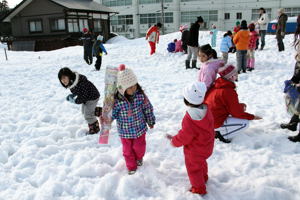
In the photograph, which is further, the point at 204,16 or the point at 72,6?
the point at 204,16

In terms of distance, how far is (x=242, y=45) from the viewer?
904 centimetres

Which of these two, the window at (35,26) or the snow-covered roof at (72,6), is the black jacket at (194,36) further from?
the window at (35,26)

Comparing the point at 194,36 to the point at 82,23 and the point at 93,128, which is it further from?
the point at 82,23

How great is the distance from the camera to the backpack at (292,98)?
399cm

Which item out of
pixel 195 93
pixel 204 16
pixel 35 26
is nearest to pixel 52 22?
pixel 35 26

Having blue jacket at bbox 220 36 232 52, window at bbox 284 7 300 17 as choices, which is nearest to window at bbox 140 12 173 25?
window at bbox 284 7 300 17

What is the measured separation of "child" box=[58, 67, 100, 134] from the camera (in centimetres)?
435

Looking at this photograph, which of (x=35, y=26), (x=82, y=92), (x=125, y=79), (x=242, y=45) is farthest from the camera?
(x=35, y=26)

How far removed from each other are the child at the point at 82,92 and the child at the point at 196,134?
2.12 meters

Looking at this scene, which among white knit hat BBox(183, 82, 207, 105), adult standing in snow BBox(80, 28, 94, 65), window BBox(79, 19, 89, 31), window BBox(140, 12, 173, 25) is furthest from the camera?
window BBox(140, 12, 173, 25)

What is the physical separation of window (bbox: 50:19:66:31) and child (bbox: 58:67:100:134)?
26.0 m

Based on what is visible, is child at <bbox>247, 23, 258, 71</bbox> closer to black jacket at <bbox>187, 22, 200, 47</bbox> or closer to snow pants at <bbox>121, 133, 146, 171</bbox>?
black jacket at <bbox>187, 22, 200, 47</bbox>

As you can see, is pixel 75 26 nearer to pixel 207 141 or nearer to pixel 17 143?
pixel 17 143

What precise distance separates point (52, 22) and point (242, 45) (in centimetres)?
2500
